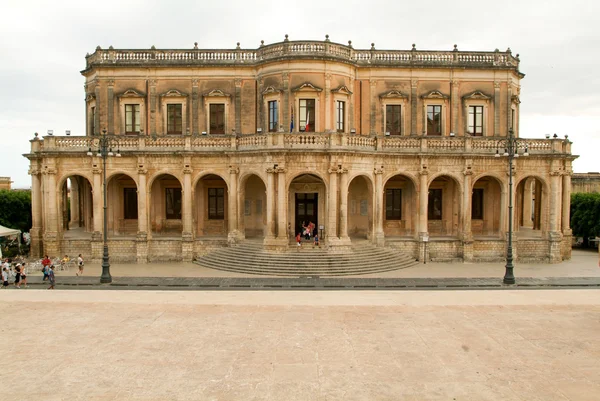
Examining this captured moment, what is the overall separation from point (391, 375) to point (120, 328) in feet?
30.9

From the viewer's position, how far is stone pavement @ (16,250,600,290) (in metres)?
23.9

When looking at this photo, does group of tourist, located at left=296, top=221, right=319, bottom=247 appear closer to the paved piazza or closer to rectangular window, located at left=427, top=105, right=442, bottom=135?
the paved piazza

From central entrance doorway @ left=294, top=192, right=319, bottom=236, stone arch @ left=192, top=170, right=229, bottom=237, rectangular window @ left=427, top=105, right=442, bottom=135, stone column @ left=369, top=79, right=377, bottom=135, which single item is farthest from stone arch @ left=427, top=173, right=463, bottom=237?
stone arch @ left=192, top=170, right=229, bottom=237

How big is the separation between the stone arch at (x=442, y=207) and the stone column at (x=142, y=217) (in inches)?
763

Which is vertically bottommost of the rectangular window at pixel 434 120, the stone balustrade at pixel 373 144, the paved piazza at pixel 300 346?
the paved piazza at pixel 300 346

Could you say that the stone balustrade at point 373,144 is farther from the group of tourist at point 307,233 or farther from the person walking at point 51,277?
the person walking at point 51,277

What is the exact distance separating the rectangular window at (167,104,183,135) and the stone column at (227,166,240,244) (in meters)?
5.97

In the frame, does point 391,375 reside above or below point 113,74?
below

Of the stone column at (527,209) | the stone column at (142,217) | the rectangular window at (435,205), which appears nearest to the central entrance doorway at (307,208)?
the rectangular window at (435,205)

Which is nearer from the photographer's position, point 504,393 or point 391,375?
point 504,393

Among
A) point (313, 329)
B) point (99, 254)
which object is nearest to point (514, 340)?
point (313, 329)

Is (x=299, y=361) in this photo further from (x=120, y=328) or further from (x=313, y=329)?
(x=120, y=328)

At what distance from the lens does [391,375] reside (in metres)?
12.7

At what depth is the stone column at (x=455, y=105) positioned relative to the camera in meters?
33.5
